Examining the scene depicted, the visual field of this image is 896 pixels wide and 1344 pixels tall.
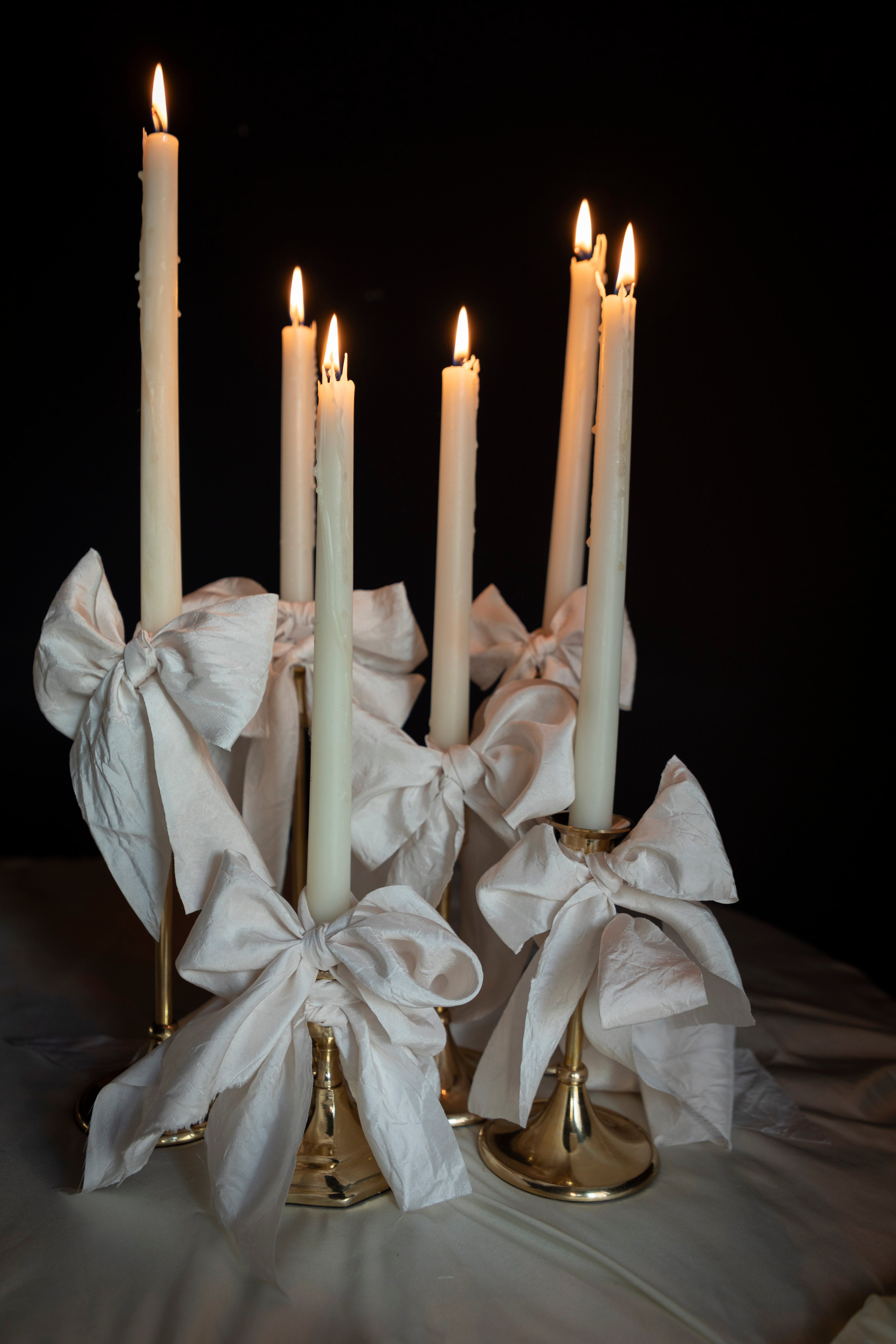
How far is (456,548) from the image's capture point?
63 centimetres

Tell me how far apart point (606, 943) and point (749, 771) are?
2.08 ft

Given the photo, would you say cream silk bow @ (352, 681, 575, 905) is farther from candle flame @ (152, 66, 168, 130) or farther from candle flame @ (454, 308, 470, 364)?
candle flame @ (152, 66, 168, 130)

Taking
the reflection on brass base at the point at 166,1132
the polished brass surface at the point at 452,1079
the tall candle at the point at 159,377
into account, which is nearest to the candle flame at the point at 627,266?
the tall candle at the point at 159,377

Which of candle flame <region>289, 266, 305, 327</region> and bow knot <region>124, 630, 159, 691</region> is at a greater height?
candle flame <region>289, 266, 305, 327</region>

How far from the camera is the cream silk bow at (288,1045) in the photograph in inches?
19.5

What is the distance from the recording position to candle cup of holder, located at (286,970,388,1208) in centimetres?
52

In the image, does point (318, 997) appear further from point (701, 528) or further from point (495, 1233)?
point (701, 528)

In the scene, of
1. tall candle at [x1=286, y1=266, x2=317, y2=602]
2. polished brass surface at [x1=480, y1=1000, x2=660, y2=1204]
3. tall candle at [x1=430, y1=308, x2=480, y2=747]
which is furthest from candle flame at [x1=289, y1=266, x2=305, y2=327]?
polished brass surface at [x1=480, y1=1000, x2=660, y2=1204]

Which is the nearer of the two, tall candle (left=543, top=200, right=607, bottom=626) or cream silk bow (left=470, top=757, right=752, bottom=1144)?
cream silk bow (left=470, top=757, right=752, bottom=1144)

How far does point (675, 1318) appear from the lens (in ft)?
1.51

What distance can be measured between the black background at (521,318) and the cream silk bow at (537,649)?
17.5 inches

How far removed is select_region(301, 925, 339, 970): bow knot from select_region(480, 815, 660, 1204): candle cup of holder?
139mm

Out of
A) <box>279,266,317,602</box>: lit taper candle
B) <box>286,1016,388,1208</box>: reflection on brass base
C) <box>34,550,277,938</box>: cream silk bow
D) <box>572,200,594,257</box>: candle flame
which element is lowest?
<box>286,1016,388,1208</box>: reflection on brass base

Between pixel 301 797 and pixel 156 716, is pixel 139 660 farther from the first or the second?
pixel 301 797
